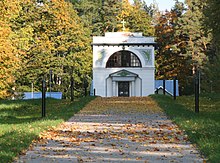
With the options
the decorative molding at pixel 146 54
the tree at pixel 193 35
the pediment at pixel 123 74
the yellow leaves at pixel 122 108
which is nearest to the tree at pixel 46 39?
the pediment at pixel 123 74

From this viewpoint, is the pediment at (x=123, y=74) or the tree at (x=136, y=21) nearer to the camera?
the pediment at (x=123, y=74)

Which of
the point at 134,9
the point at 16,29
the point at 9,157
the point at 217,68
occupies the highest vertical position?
the point at 134,9

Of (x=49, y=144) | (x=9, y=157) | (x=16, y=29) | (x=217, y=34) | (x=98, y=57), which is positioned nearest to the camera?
(x=9, y=157)

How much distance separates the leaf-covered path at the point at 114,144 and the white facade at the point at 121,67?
Result: 36294 millimetres

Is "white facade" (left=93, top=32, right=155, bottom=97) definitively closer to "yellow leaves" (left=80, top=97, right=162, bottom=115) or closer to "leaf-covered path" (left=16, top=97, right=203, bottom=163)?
"yellow leaves" (left=80, top=97, right=162, bottom=115)

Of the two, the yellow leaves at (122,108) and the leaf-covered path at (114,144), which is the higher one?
the yellow leaves at (122,108)

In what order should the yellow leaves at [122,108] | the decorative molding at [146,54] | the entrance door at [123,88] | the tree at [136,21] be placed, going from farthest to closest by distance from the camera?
the tree at [136,21] → the entrance door at [123,88] → the decorative molding at [146,54] → the yellow leaves at [122,108]

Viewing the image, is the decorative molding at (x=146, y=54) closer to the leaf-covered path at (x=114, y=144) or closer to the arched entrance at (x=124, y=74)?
the arched entrance at (x=124, y=74)

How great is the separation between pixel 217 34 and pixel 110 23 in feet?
143

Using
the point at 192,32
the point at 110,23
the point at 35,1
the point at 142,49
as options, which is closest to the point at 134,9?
the point at 110,23

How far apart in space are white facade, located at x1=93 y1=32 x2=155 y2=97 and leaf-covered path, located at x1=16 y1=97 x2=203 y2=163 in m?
36.3

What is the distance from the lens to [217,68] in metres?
38.2

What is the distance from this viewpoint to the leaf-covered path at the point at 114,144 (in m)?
7.71

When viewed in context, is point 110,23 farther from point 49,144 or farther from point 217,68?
point 49,144
